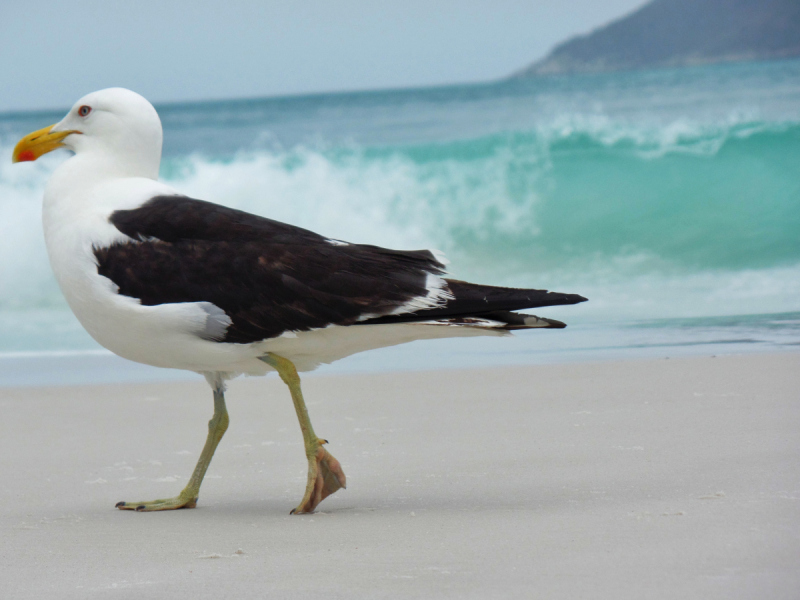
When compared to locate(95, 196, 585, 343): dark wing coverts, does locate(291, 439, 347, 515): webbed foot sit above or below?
below

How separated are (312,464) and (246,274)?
0.79m

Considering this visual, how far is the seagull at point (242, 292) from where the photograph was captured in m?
3.46

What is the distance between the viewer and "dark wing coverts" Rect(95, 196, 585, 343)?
3455 mm

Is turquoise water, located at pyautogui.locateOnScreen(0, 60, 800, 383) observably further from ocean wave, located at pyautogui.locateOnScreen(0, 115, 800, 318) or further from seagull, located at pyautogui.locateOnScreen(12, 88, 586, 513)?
seagull, located at pyautogui.locateOnScreen(12, 88, 586, 513)

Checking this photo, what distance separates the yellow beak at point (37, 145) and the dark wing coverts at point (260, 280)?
0.68 m

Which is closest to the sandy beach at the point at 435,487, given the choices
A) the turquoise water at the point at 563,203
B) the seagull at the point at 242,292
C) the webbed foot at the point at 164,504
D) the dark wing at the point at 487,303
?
the webbed foot at the point at 164,504

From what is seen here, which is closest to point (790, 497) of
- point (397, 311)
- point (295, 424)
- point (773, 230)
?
point (397, 311)

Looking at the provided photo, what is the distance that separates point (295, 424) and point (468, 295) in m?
2.20

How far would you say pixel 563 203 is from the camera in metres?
15.8

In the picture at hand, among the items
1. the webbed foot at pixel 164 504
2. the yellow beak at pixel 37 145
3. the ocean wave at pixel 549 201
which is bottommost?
the webbed foot at pixel 164 504

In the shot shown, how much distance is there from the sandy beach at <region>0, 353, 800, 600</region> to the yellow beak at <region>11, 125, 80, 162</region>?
58.5 inches

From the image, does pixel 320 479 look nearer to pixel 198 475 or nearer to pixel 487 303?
pixel 198 475

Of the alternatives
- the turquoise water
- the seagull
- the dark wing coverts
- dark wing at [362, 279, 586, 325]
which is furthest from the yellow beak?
the turquoise water

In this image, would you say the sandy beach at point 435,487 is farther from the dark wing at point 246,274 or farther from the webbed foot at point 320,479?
the dark wing at point 246,274
